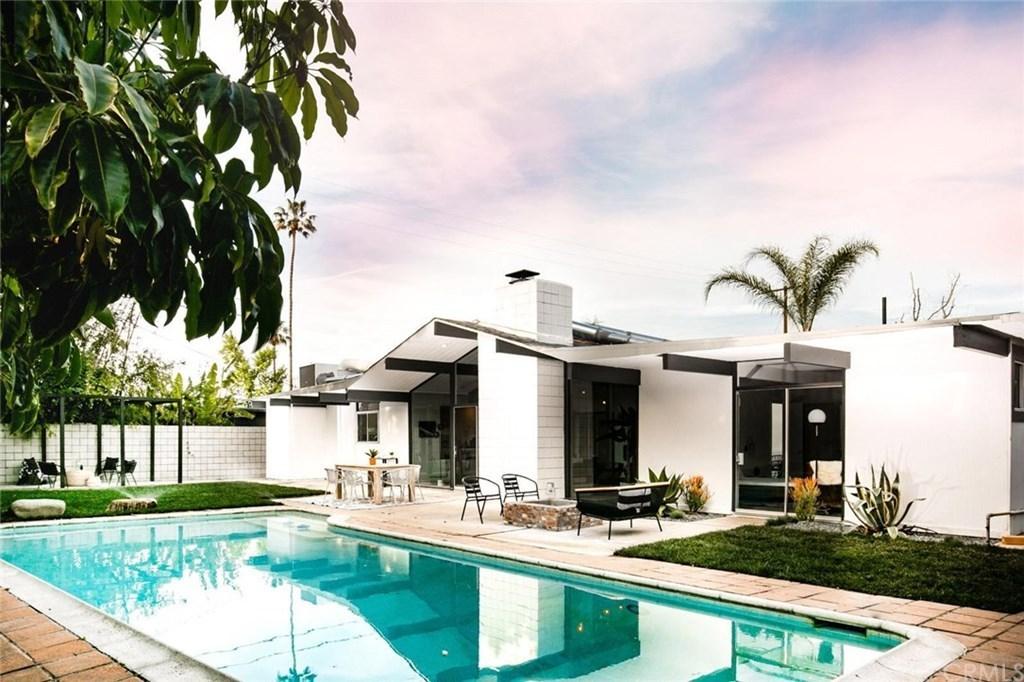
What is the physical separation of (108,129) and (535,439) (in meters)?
12.9

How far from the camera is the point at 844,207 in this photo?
65.1ft

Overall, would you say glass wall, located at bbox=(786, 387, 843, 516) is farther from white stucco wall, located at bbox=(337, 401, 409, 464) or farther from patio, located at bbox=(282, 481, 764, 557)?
white stucco wall, located at bbox=(337, 401, 409, 464)

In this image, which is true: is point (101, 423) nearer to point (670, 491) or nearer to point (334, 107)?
point (670, 491)

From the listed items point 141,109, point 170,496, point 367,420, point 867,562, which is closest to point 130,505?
point 170,496

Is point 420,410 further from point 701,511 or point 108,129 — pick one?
point 108,129

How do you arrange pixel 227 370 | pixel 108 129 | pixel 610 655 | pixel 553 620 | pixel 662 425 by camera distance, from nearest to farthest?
pixel 108 129 < pixel 610 655 < pixel 553 620 < pixel 662 425 < pixel 227 370

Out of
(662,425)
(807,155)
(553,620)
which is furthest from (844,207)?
(553,620)

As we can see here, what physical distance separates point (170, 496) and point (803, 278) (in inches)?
618

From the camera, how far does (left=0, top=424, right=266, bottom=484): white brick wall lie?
19625mm

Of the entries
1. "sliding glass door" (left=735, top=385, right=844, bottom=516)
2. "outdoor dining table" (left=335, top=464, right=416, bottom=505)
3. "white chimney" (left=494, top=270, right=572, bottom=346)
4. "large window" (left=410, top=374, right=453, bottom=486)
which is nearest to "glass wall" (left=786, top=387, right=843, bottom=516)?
"sliding glass door" (left=735, top=385, right=844, bottom=516)

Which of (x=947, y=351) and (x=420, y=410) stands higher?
(x=947, y=351)

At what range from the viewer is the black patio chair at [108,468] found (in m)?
19.2

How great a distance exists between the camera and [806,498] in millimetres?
11789

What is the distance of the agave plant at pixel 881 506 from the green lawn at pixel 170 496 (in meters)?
11.3
